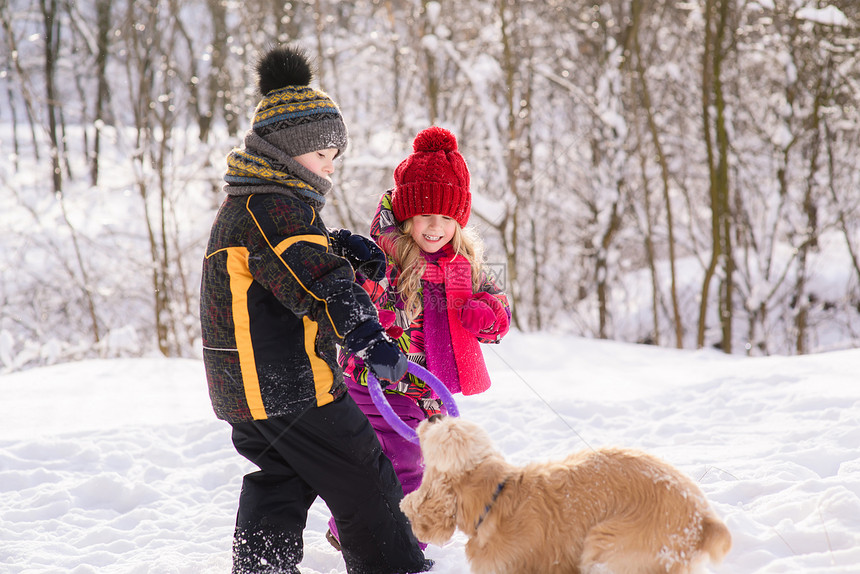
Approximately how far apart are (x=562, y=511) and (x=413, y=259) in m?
1.30

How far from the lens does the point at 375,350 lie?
1.93 meters

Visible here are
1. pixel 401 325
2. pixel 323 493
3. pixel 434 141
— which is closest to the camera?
pixel 323 493

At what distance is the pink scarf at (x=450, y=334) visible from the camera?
276 cm

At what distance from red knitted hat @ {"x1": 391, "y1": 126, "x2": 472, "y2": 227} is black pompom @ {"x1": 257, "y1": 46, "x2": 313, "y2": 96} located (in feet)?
2.25

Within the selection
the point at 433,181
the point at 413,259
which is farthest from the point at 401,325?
the point at 433,181

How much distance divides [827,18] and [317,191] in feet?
23.7

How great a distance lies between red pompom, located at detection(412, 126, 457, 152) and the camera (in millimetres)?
2934

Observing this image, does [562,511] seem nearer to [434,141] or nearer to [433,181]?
[433,181]

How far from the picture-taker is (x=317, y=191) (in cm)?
227

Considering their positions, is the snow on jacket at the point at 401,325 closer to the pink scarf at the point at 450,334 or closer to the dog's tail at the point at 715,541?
the pink scarf at the point at 450,334

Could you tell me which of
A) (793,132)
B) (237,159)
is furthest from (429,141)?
(793,132)

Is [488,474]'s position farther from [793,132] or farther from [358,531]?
[793,132]

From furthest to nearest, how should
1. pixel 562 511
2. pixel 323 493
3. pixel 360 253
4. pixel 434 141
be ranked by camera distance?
1. pixel 434 141
2. pixel 360 253
3. pixel 323 493
4. pixel 562 511

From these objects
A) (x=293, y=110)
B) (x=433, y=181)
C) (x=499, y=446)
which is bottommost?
(x=499, y=446)
